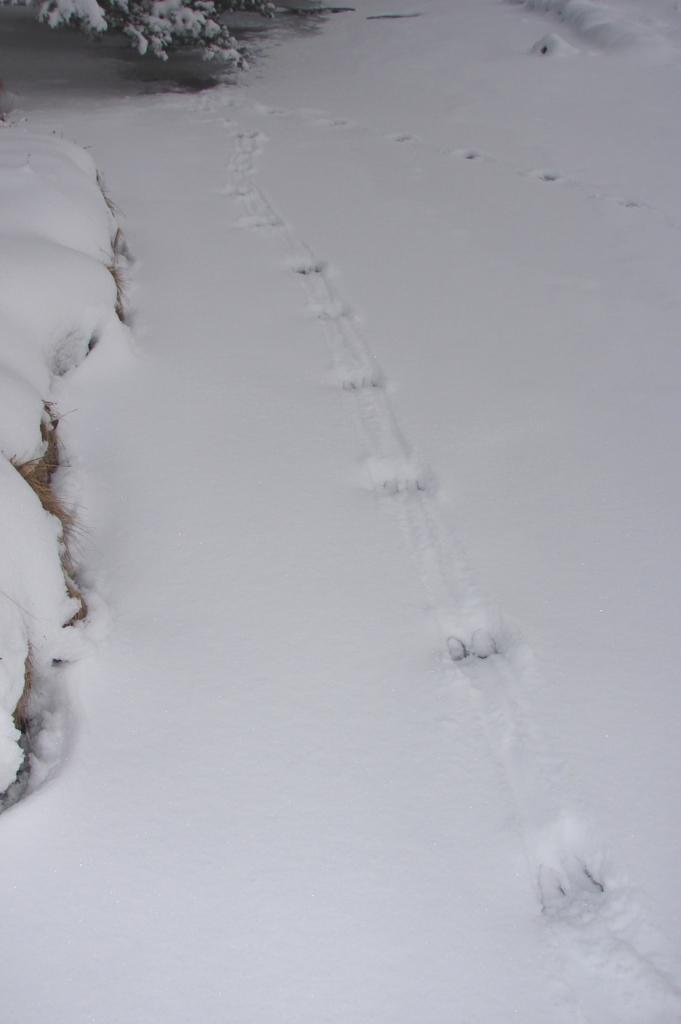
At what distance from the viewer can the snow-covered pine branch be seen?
218 inches

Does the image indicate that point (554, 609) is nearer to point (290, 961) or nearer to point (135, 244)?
point (290, 961)

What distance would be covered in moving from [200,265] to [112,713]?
2399 mm

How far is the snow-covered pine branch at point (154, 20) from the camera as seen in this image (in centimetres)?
553

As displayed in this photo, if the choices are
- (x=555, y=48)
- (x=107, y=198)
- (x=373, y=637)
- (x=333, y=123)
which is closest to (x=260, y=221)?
(x=107, y=198)

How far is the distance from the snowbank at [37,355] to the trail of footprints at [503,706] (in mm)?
837

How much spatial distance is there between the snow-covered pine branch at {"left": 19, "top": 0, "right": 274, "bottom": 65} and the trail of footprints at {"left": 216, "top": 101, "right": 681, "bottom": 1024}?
450 cm

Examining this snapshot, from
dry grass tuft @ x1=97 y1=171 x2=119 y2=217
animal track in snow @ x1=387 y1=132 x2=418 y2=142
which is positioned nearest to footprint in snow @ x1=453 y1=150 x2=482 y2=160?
animal track in snow @ x1=387 y1=132 x2=418 y2=142

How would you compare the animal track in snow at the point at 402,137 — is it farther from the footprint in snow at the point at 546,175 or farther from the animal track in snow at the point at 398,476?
the animal track in snow at the point at 398,476

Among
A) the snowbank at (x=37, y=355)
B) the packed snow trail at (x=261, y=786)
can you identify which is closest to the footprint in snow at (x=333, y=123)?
the snowbank at (x=37, y=355)

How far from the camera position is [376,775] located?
1.38m

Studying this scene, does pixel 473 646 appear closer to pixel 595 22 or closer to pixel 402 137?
pixel 402 137

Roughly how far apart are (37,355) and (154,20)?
518 cm

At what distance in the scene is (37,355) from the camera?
2.26 metres

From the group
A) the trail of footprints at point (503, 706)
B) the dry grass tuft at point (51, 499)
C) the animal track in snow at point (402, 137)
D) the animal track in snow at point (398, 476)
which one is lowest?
the trail of footprints at point (503, 706)
